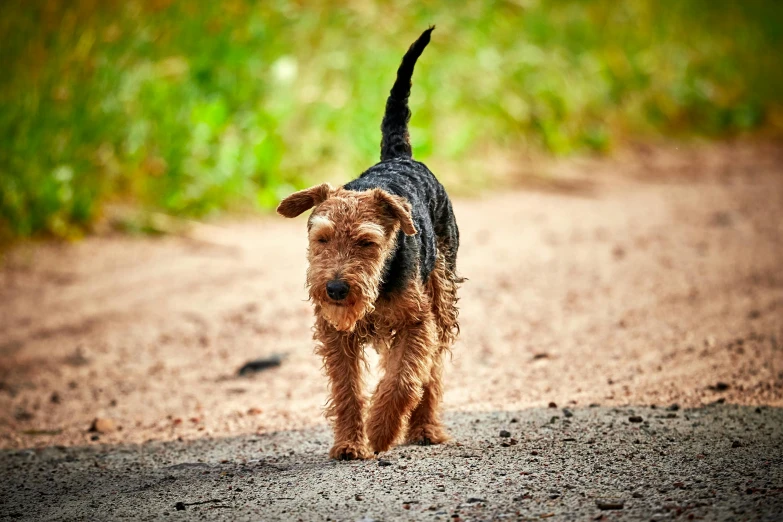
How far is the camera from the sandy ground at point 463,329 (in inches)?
190

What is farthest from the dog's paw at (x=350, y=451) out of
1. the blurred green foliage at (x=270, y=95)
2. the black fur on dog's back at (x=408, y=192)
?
the blurred green foliage at (x=270, y=95)

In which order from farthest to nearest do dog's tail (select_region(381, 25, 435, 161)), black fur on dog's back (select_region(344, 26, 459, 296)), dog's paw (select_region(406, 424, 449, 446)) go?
1. dog's tail (select_region(381, 25, 435, 161))
2. dog's paw (select_region(406, 424, 449, 446))
3. black fur on dog's back (select_region(344, 26, 459, 296))

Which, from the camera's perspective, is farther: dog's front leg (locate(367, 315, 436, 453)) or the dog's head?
dog's front leg (locate(367, 315, 436, 453))

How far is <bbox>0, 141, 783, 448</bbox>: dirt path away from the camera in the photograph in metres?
5.23

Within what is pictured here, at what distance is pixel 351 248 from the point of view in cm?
367

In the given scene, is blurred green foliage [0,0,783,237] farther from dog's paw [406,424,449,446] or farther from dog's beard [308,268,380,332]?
dog's beard [308,268,380,332]

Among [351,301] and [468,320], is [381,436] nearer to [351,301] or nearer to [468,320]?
[351,301]

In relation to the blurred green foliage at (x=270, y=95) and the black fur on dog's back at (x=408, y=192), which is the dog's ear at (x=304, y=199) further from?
the blurred green foliage at (x=270, y=95)

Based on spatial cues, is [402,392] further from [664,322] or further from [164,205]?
[164,205]

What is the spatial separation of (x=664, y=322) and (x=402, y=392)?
3.11 m

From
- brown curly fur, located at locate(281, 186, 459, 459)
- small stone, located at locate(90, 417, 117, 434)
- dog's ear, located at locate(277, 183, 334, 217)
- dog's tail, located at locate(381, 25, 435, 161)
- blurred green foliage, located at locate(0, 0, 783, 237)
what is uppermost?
blurred green foliage, located at locate(0, 0, 783, 237)

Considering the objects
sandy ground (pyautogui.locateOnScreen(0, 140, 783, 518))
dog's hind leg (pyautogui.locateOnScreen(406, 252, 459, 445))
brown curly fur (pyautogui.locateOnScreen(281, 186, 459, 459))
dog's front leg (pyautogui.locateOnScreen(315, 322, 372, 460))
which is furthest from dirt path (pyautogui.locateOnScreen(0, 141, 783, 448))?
dog's front leg (pyautogui.locateOnScreen(315, 322, 372, 460))

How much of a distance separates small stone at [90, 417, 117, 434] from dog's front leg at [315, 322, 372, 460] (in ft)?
5.80

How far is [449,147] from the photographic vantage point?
1064 cm
